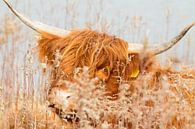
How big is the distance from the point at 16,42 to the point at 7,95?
544 mm

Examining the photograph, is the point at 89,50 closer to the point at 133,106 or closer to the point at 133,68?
the point at 133,68

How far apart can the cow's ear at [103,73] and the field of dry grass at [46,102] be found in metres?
0.20

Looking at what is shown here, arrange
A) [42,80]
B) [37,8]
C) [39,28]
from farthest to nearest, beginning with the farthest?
1. [37,8]
2. [39,28]
3. [42,80]

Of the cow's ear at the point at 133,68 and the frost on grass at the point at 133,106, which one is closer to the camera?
the frost on grass at the point at 133,106

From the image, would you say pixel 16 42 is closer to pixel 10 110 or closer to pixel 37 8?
pixel 10 110

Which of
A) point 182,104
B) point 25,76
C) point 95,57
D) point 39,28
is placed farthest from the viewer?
point 39,28

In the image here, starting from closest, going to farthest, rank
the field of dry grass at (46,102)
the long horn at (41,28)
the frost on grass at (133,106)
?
the frost on grass at (133,106) < the field of dry grass at (46,102) < the long horn at (41,28)

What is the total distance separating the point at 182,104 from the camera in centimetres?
305

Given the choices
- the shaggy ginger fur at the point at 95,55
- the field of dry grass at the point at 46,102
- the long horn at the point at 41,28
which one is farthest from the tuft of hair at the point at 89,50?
the field of dry grass at the point at 46,102

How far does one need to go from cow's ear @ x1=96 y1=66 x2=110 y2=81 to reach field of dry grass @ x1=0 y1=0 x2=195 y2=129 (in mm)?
198

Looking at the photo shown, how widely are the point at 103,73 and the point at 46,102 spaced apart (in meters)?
1.01

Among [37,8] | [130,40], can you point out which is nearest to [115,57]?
[130,40]

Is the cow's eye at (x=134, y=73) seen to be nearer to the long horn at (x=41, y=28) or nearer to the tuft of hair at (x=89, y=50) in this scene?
the tuft of hair at (x=89, y=50)

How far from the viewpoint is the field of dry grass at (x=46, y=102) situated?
3.01m
